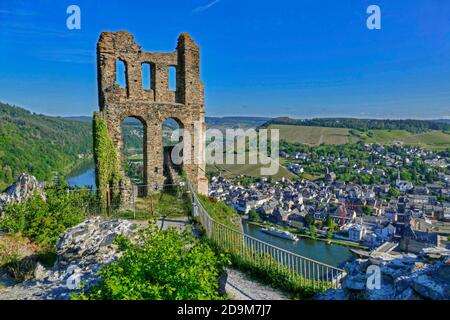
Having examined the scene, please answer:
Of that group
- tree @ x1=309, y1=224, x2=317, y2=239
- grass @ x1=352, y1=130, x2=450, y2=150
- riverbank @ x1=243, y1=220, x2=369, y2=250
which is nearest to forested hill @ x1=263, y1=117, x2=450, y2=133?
grass @ x1=352, y1=130, x2=450, y2=150

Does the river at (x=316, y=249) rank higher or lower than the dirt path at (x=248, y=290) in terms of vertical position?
lower

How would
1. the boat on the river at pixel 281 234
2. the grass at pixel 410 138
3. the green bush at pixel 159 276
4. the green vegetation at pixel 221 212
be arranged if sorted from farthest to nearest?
the grass at pixel 410 138, the boat on the river at pixel 281 234, the green vegetation at pixel 221 212, the green bush at pixel 159 276

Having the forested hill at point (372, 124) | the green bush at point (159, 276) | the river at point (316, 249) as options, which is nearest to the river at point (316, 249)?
the river at point (316, 249)

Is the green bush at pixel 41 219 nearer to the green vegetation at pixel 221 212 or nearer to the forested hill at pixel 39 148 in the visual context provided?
the green vegetation at pixel 221 212

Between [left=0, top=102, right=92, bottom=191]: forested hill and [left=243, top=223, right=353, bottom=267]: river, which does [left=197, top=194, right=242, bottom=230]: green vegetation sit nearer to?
[left=243, top=223, right=353, bottom=267]: river

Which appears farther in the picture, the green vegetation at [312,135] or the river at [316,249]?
the green vegetation at [312,135]

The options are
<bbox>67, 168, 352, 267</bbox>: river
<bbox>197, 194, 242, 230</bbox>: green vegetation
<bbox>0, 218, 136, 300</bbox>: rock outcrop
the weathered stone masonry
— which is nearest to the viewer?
<bbox>0, 218, 136, 300</bbox>: rock outcrop

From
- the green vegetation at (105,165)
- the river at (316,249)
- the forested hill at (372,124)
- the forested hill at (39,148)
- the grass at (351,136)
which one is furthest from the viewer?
the forested hill at (372,124)

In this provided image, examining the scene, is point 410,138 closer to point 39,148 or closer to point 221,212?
point 39,148
